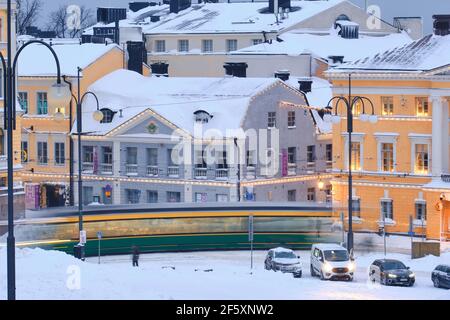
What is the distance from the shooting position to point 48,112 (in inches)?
3858

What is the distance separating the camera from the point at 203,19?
13562 centimetres

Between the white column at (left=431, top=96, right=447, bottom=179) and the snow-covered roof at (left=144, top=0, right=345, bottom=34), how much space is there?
167ft

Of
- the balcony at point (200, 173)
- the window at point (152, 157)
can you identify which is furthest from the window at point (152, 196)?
the balcony at point (200, 173)

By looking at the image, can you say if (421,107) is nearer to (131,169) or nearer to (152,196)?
(152,196)

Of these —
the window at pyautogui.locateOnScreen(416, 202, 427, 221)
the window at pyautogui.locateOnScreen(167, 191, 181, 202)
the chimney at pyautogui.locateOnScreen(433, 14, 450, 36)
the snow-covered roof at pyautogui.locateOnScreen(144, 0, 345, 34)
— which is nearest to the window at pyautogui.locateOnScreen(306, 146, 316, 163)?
the window at pyautogui.locateOnScreen(167, 191, 181, 202)

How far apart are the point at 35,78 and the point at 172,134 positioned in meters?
13.2

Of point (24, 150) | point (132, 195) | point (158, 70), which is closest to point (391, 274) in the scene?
point (132, 195)

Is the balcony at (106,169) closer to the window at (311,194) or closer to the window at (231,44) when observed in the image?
the window at (311,194)

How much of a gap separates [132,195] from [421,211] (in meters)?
19.9

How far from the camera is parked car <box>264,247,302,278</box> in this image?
59.1 metres

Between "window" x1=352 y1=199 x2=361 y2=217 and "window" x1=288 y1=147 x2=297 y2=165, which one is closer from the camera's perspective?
"window" x1=352 y1=199 x2=361 y2=217

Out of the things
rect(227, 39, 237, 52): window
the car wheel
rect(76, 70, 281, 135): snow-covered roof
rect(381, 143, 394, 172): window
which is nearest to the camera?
the car wheel

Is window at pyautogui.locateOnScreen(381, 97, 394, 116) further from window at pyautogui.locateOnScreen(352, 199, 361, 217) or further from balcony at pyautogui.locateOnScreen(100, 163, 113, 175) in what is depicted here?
balcony at pyautogui.locateOnScreen(100, 163, 113, 175)
